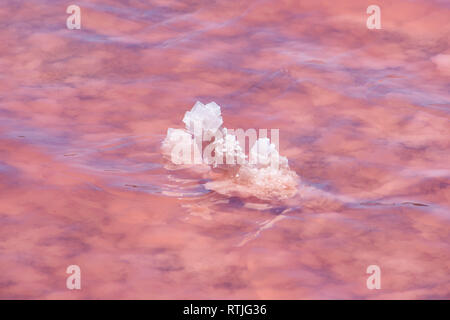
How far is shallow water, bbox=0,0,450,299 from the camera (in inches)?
87.2

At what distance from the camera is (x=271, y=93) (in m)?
3.47

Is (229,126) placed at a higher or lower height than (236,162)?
higher

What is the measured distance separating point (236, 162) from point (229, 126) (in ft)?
1.49

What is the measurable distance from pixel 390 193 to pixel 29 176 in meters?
1.59

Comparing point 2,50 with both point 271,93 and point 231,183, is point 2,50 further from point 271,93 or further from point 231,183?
point 231,183

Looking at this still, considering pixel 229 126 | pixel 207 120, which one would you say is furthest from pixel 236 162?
pixel 229 126

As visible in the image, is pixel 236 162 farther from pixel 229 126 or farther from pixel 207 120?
pixel 229 126

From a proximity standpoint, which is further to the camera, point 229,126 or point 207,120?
point 229,126

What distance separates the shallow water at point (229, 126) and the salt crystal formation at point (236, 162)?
6 centimetres

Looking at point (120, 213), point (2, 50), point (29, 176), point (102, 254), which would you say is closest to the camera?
point (102, 254)

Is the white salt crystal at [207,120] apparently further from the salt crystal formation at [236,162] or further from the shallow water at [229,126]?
the shallow water at [229,126]

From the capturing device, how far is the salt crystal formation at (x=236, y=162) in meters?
2.63

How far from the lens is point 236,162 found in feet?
8.94
